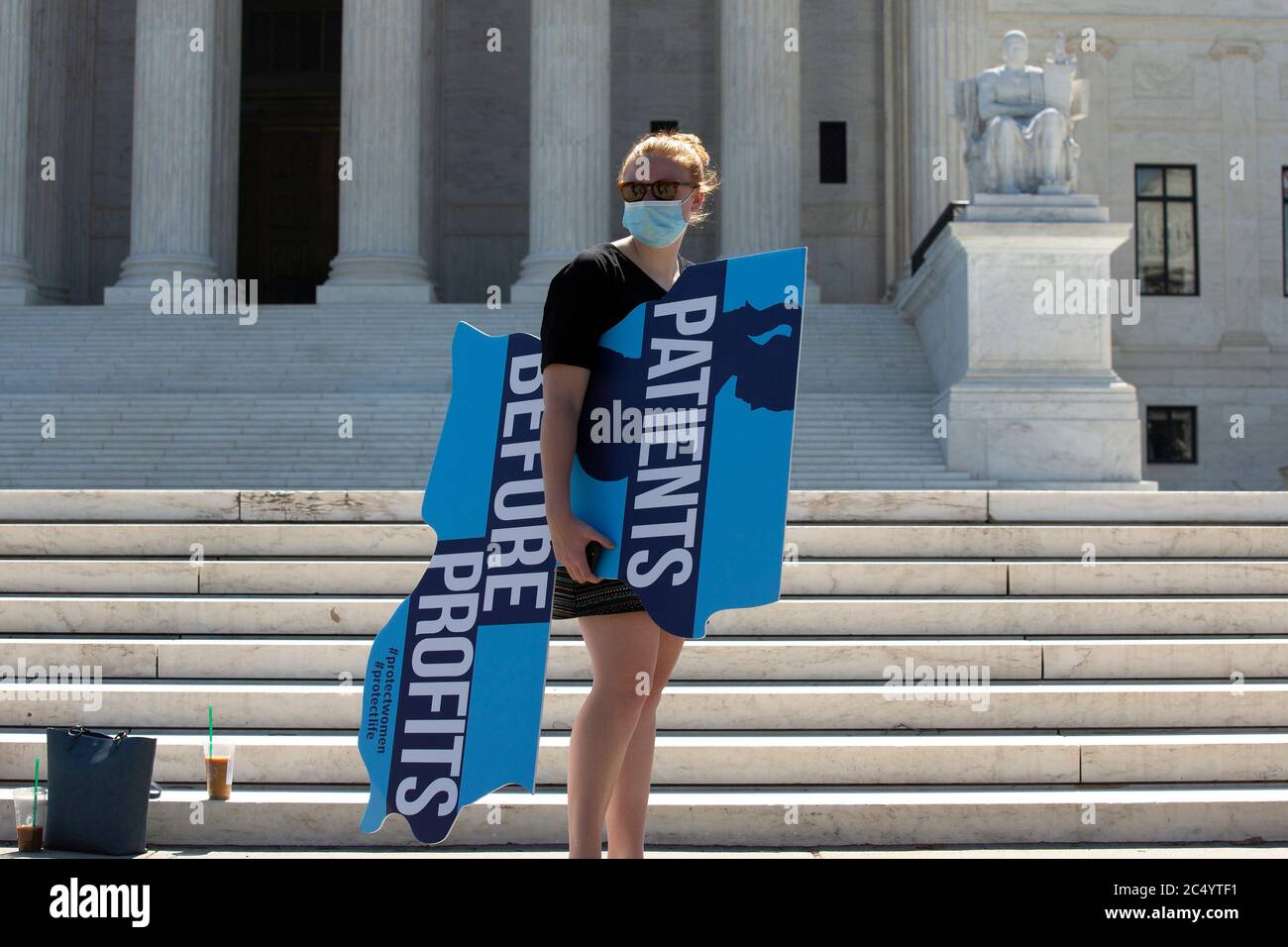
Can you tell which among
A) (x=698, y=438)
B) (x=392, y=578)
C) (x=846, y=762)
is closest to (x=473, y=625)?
(x=698, y=438)

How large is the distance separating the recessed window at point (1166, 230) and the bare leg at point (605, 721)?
92.1ft

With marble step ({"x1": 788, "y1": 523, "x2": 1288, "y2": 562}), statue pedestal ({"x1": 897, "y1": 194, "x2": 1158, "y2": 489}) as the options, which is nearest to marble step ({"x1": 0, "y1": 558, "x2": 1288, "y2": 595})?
marble step ({"x1": 788, "y1": 523, "x2": 1288, "y2": 562})

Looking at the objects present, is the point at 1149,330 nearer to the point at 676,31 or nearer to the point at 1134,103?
the point at 1134,103

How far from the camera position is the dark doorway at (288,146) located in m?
34.5

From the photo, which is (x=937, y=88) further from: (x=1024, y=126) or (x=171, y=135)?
(x=171, y=135)

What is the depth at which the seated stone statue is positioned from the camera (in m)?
18.3

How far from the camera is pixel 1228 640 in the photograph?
29.0 ft

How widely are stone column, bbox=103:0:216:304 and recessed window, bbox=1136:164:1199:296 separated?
1908 centimetres

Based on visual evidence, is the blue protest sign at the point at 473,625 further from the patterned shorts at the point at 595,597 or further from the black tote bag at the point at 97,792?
the black tote bag at the point at 97,792

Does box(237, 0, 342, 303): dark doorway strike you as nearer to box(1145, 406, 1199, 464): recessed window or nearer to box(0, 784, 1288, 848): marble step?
box(1145, 406, 1199, 464): recessed window

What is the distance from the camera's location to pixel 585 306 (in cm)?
466

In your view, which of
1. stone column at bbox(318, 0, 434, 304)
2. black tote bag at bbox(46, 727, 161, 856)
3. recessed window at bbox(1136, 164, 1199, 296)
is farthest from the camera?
recessed window at bbox(1136, 164, 1199, 296)

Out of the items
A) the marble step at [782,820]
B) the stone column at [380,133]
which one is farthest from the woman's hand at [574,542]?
the stone column at [380,133]

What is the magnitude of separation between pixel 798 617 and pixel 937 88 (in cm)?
2089
